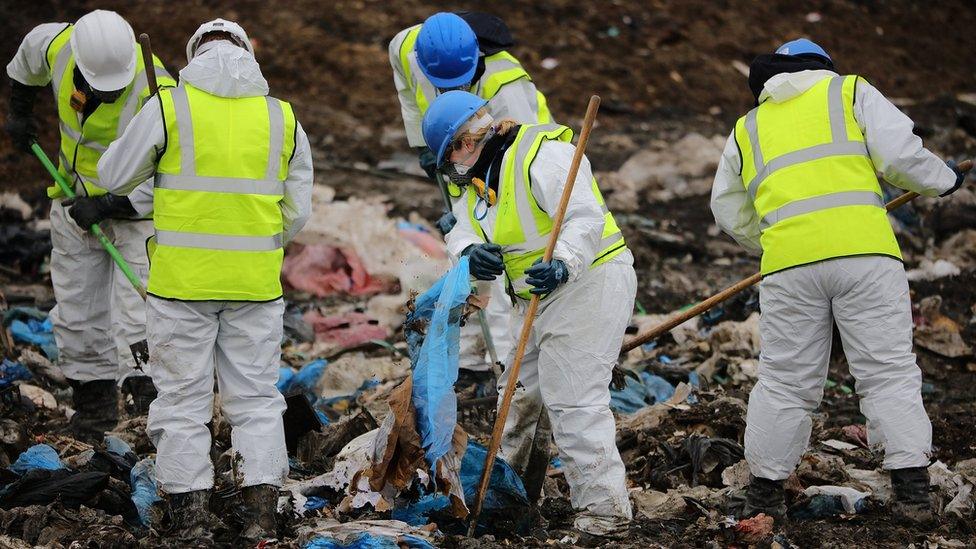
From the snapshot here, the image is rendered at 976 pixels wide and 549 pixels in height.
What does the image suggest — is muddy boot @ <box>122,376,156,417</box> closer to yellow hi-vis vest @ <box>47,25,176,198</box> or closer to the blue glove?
yellow hi-vis vest @ <box>47,25,176,198</box>

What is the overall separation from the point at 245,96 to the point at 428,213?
632 centimetres

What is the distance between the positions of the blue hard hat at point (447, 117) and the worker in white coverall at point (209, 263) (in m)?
0.58

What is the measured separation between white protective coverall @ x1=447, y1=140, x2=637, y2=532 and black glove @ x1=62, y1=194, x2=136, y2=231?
6.40ft

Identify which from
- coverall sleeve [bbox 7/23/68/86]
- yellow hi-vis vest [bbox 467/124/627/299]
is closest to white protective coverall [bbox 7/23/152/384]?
coverall sleeve [bbox 7/23/68/86]

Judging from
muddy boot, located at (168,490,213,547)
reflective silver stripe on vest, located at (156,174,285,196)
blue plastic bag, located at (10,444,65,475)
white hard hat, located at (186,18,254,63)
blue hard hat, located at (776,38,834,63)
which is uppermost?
white hard hat, located at (186,18,254,63)

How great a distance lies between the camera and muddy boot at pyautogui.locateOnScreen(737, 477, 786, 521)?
505 cm

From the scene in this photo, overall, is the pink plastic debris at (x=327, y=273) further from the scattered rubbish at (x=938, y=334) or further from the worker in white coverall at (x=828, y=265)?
the worker in white coverall at (x=828, y=265)

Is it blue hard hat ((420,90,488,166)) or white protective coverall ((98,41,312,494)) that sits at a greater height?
blue hard hat ((420,90,488,166))


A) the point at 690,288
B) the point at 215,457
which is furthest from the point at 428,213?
the point at 215,457

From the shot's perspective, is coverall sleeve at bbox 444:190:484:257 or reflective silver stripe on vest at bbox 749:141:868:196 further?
coverall sleeve at bbox 444:190:484:257

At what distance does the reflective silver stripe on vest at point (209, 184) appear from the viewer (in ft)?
15.3

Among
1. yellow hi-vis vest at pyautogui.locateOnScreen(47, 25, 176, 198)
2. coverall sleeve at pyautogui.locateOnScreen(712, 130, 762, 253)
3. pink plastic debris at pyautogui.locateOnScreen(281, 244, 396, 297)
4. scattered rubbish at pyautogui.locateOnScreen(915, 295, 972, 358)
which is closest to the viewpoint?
coverall sleeve at pyautogui.locateOnScreen(712, 130, 762, 253)

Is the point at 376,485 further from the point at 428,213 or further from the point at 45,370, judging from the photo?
the point at 428,213

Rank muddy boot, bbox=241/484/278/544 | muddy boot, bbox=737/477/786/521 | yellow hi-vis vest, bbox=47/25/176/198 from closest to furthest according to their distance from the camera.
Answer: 1. muddy boot, bbox=241/484/278/544
2. muddy boot, bbox=737/477/786/521
3. yellow hi-vis vest, bbox=47/25/176/198
